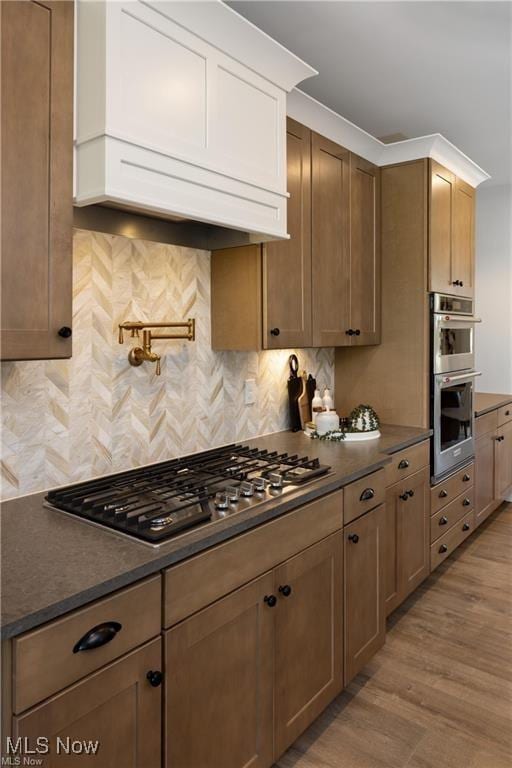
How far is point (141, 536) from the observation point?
1381 mm

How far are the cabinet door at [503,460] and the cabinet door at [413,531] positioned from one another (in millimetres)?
1473

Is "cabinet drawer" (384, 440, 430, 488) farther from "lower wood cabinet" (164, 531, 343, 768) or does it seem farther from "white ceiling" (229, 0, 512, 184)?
"white ceiling" (229, 0, 512, 184)

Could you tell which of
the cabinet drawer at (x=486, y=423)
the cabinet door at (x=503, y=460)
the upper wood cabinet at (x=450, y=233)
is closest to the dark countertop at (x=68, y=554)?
the upper wood cabinet at (x=450, y=233)

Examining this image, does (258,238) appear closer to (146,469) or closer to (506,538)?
(146,469)

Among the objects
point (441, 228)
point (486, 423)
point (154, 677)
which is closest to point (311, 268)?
point (441, 228)

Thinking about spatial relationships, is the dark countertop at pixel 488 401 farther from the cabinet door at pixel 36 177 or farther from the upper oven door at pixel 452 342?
the cabinet door at pixel 36 177

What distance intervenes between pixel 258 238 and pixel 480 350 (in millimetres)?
3401

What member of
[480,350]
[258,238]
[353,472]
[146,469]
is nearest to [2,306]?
[146,469]

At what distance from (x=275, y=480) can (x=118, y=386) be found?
2.20ft

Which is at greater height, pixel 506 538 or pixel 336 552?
pixel 336 552

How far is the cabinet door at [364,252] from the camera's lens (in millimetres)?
2900

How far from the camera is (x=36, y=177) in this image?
4.47ft

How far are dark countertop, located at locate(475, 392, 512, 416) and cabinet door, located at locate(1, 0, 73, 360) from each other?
10.2ft

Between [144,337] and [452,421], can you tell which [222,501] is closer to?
[144,337]
